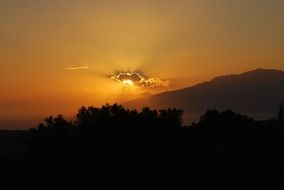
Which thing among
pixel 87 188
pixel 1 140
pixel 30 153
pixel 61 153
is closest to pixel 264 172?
pixel 87 188

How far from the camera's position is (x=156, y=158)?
33844mm

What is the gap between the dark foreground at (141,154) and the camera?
30859 millimetres

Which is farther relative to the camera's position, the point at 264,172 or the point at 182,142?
the point at 182,142

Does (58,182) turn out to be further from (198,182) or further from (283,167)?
(283,167)

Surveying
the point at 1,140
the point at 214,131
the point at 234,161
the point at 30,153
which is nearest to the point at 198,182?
the point at 234,161

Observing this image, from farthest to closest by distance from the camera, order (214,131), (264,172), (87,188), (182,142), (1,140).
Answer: (1,140)
(214,131)
(182,142)
(87,188)
(264,172)

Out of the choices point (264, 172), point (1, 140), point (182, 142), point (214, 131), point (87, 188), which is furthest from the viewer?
point (1, 140)

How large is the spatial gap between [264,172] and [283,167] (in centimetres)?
97

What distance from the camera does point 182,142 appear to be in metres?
35.1

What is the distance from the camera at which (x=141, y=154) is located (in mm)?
33500

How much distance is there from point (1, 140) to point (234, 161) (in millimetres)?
88298

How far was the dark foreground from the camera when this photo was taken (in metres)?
30.9

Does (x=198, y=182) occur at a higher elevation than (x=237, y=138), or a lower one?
lower

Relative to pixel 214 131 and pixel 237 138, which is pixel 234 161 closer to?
pixel 237 138
